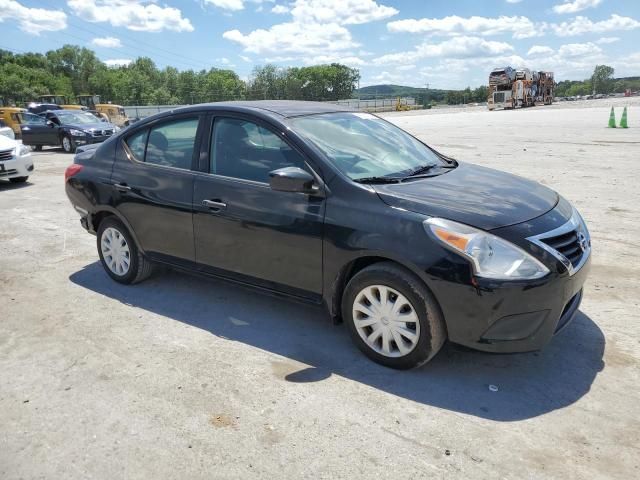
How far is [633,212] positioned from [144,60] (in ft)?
438

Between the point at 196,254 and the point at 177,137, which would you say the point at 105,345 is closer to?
the point at 196,254

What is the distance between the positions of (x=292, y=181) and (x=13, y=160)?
9712 millimetres

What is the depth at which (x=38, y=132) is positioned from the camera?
64.2 ft

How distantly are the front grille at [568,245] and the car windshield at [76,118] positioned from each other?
19.5 metres

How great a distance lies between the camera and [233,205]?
3955mm

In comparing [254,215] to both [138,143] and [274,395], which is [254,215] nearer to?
[274,395]

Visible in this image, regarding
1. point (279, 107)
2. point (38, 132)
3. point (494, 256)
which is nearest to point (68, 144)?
point (38, 132)

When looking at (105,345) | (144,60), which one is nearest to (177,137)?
(105,345)

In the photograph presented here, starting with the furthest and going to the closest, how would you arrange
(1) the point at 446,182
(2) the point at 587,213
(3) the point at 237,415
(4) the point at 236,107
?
(2) the point at 587,213 < (4) the point at 236,107 < (1) the point at 446,182 < (3) the point at 237,415

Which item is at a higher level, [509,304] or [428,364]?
[509,304]

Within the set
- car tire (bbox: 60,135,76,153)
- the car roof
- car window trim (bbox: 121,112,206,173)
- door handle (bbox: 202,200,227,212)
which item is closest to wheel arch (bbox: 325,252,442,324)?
door handle (bbox: 202,200,227,212)

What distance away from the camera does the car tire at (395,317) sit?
317 cm

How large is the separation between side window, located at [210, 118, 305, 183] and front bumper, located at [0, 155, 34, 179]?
862cm

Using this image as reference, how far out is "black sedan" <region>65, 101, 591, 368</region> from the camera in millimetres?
3049
